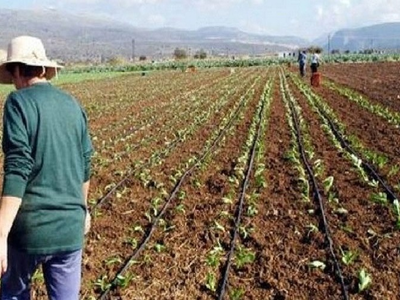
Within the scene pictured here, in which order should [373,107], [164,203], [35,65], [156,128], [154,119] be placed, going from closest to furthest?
[35,65] < [164,203] < [156,128] < [154,119] < [373,107]

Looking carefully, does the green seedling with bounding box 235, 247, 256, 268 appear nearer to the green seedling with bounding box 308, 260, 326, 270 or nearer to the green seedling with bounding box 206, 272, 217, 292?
the green seedling with bounding box 206, 272, 217, 292

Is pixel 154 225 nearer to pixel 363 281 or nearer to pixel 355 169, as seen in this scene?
pixel 363 281

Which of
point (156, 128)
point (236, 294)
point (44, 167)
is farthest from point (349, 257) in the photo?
point (156, 128)

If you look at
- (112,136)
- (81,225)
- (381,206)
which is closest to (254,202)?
(381,206)

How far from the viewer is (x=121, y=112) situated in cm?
2031

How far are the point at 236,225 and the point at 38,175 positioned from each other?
4331 mm

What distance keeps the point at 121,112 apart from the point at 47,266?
55.8ft

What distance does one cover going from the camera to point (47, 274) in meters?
3.49

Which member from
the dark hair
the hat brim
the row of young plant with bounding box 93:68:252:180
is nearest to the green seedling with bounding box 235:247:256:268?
the hat brim

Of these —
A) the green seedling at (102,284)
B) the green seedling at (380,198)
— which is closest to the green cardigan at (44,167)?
the green seedling at (102,284)

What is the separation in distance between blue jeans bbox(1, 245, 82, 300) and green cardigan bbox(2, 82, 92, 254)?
0.08 m

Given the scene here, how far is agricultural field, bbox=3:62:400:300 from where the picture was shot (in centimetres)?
596

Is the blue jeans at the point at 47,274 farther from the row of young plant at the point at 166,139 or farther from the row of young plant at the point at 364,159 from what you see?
the row of young plant at the point at 364,159

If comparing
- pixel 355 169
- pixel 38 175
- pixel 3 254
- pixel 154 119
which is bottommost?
pixel 154 119
